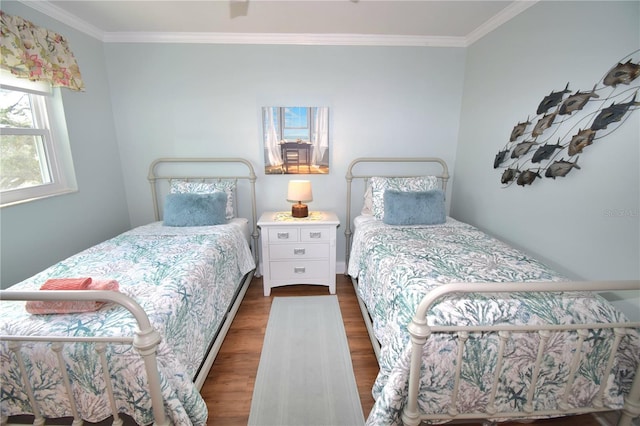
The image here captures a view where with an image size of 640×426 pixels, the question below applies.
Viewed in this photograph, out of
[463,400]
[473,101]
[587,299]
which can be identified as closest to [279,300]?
[463,400]

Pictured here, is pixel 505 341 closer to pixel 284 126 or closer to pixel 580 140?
pixel 580 140

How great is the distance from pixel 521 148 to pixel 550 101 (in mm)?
334

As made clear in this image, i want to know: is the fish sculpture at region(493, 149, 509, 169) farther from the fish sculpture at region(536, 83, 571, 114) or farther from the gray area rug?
the gray area rug

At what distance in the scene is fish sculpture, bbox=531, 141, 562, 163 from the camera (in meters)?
1.73

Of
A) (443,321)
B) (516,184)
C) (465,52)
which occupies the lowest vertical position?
(443,321)

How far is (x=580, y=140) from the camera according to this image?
153 centimetres

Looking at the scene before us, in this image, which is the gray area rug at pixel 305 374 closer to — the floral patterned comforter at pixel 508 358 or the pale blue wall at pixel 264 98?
the floral patterned comforter at pixel 508 358

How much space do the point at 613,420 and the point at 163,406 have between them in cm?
208

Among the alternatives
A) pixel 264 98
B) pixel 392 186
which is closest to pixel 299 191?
pixel 392 186

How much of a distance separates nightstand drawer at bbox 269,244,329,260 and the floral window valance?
2021mm

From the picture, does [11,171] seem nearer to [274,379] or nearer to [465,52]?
[274,379]

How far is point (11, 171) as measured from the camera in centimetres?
186

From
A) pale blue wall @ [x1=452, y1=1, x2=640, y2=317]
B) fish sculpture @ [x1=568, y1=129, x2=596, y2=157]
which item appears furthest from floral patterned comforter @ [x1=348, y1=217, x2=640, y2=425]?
fish sculpture @ [x1=568, y1=129, x2=596, y2=157]

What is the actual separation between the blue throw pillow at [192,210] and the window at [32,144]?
75 centimetres
